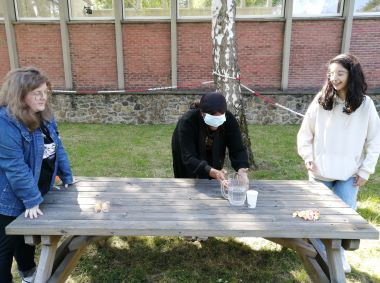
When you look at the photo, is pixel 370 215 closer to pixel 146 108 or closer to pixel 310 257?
pixel 310 257

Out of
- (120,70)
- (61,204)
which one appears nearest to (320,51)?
(120,70)

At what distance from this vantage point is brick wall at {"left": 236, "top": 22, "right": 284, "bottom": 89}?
9789 mm

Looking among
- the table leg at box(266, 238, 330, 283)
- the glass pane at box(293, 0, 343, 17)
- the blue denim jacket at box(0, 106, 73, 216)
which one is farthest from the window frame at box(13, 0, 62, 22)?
the table leg at box(266, 238, 330, 283)

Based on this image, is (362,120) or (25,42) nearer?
(362,120)

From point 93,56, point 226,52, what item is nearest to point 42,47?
point 93,56

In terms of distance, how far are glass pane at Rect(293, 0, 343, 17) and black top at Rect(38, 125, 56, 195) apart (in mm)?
9206

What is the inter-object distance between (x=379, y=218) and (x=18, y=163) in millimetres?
3970

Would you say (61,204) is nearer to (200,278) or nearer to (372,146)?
(200,278)

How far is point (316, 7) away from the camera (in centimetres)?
982

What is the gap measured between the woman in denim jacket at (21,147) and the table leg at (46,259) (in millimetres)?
195

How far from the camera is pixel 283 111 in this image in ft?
32.6

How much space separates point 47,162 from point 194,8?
864 cm

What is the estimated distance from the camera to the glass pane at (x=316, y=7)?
978 cm

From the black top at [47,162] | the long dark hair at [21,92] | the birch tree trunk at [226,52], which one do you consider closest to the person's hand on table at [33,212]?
the black top at [47,162]
